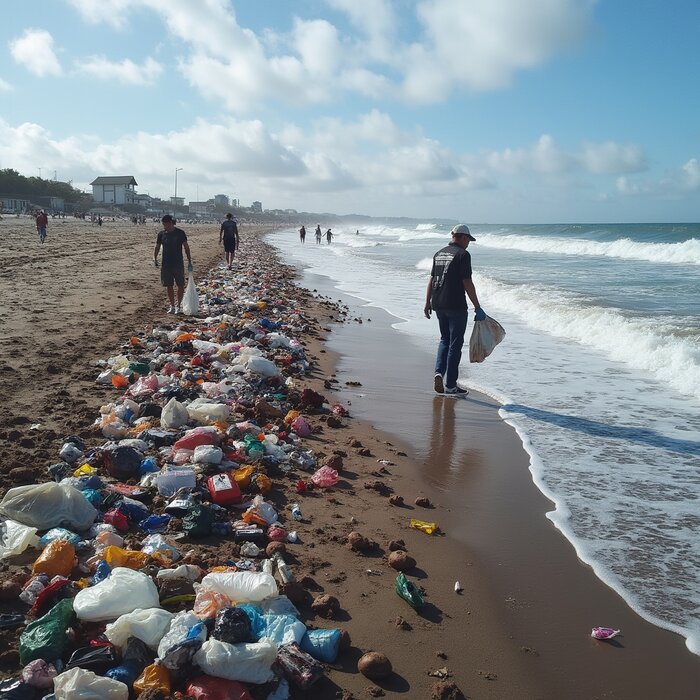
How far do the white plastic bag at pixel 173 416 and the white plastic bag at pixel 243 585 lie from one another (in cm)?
245

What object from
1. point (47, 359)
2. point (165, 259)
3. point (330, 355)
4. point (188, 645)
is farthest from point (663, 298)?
point (188, 645)

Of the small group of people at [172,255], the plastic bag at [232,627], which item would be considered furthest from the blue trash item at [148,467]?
the small group of people at [172,255]

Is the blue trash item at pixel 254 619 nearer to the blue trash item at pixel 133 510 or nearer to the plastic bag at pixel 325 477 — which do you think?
the blue trash item at pixel 133 510

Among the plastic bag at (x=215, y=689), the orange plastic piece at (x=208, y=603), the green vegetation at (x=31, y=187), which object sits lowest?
the plastic bag at (x=215, y=689)

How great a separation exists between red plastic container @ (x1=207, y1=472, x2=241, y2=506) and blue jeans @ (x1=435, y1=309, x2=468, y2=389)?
11.6 feet

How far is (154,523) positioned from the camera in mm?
3379

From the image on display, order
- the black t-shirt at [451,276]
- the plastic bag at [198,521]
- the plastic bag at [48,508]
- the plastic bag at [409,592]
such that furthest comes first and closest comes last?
1. the black t-shirt at [451,276]
2. the plastic bag at [198,521]
3. the plastic bag at [48,508]
4. the plastic bag at [409,592]

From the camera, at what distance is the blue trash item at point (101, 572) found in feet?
8.94

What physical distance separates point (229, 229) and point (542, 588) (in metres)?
15.4

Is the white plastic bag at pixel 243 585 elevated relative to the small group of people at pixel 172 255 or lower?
lower

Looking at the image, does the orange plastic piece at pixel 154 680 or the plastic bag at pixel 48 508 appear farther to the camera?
the plastic bag at pixel 48 508

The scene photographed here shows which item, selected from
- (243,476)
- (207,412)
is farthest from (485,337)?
(243,476)

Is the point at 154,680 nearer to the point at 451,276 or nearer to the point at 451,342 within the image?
the point at 451,342

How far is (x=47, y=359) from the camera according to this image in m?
6.70
